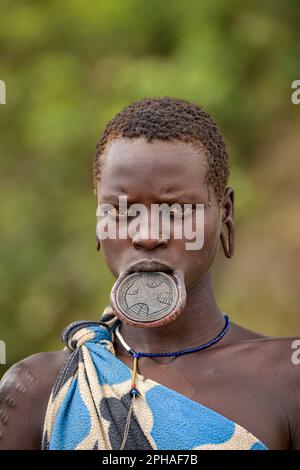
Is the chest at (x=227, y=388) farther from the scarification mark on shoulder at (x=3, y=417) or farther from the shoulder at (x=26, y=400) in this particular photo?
the scarification mark on shoulder at (x=3, y=417)

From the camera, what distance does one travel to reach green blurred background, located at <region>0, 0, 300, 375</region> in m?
A: 7.27

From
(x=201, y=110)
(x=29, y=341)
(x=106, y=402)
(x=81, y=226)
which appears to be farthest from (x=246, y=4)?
(x=106, y=402)

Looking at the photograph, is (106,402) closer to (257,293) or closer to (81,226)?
(257,293)

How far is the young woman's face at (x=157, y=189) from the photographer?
7.91 ft

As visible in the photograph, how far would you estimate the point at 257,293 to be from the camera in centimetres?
694

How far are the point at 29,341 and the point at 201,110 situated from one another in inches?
198

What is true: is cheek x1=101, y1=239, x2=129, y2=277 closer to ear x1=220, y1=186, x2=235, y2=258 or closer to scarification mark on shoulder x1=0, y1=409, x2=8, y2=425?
ear x1=220, y1=186, x2=235, y2=258

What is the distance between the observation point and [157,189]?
240 cm

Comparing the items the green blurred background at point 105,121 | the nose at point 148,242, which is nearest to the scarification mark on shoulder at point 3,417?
the nose at point 148,242

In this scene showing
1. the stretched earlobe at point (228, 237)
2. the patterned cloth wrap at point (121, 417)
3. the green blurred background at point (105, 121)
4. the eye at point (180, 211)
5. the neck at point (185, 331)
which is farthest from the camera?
the green blurred background at point (105, 121)

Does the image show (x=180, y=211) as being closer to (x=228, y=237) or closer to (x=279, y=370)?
(x=228, y=237)

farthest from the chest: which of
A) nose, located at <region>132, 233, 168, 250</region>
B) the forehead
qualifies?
the forehead

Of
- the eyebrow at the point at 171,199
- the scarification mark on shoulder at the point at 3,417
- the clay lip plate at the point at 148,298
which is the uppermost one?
the eyebrow at the point at 171,199

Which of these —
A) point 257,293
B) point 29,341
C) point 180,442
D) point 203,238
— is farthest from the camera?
point 29,341
